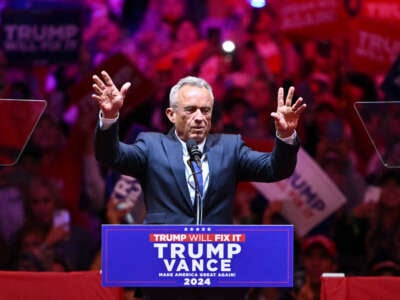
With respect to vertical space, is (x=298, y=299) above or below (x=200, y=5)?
below

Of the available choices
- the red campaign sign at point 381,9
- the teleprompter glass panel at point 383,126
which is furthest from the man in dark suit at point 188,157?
the red campaign sign at point 381,9

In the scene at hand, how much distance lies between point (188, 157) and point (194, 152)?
22 centimetres

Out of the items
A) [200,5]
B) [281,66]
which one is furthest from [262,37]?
[200,5]

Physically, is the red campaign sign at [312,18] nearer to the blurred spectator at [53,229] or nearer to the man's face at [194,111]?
the blurred spectator at [53,229]

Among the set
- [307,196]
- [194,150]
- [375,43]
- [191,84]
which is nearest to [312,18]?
[375,43]

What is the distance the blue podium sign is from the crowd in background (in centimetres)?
154

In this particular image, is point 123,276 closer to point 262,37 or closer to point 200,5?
point 262,37

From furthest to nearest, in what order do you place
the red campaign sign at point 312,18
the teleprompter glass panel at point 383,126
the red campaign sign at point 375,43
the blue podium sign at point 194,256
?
1. the red campaign sign at point 312,18
2. the red campaign sign at point 375,43
3. the teleprompter glass panel at point 383,126
4. the blue podium sign at point 194,256

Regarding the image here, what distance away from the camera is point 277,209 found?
276 inches

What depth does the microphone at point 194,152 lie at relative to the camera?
4.28 meters

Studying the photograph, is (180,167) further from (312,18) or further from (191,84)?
(312,18)

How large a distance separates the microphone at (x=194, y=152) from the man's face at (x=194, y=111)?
0.11 meters

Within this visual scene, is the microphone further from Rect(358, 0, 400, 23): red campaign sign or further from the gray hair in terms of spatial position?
Rect(358, 0, 400, 23): red campaign sign

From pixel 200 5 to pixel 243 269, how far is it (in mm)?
7343
